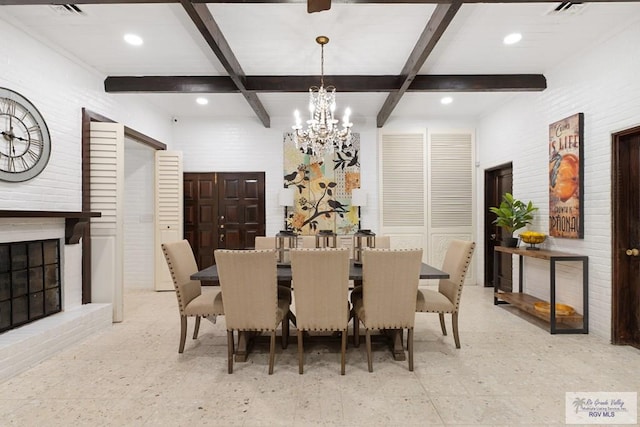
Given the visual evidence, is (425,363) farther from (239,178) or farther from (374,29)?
(239,178)

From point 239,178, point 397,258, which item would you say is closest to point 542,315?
point 397,258

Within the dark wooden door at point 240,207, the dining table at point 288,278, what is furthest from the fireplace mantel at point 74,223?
the dark wooden door at point 240,207

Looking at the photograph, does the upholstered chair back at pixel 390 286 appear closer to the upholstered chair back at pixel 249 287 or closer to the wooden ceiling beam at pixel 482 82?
the upholstered chair back at pixel 249 287

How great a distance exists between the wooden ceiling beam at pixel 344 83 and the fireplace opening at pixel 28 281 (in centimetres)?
194

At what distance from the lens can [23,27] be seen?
2871 mm

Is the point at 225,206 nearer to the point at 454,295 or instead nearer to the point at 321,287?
the point at 321,287

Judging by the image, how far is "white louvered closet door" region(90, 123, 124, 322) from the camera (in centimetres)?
369

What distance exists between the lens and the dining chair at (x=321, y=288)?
93.4 inches

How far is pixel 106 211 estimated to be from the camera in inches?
146

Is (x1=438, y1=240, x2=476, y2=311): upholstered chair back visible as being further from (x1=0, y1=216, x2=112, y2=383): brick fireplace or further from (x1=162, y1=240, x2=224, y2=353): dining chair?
(x1=0, y1=216, x2=112, y2=383): brick fireplace

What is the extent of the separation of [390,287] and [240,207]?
3654 mm


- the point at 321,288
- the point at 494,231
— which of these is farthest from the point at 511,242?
the point at 321,288

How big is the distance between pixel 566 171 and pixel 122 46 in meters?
4.57

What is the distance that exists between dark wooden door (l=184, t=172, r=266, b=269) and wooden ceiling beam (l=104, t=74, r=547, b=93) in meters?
A: 1.84
